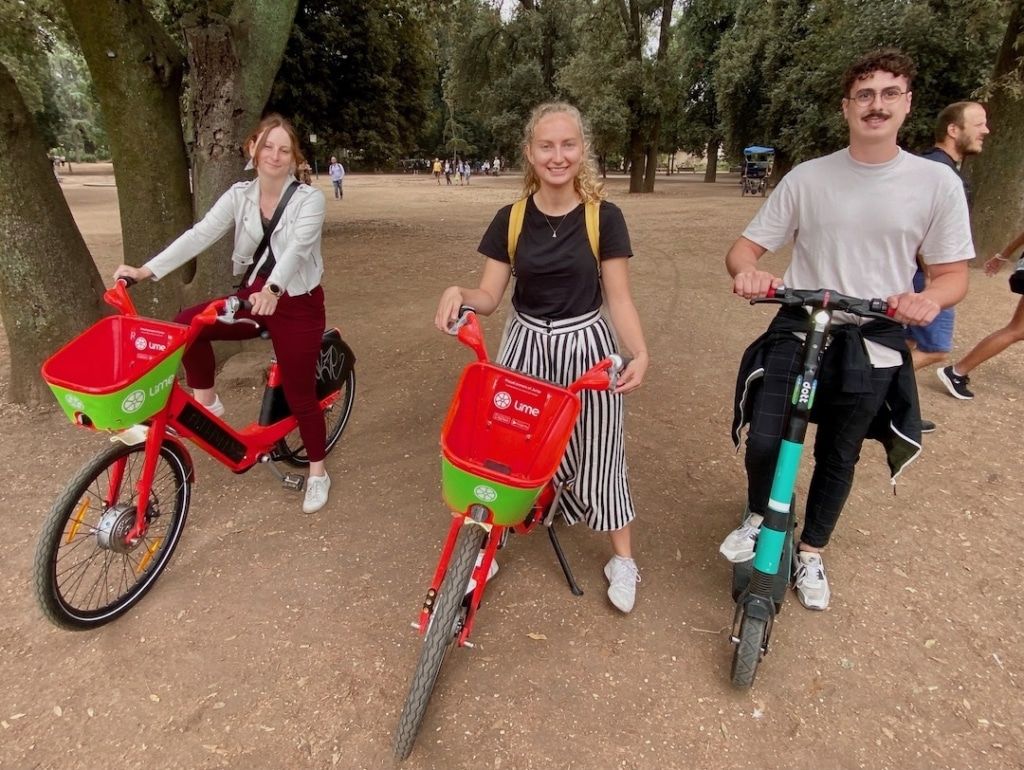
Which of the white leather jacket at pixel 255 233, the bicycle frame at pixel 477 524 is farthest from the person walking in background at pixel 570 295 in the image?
the white leather jacket at pixel 255 233

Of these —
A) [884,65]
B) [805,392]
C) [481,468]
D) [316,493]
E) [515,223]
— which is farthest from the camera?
[316,493]

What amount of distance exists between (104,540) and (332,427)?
180 cm

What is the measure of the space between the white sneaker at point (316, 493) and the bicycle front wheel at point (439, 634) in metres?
1.61

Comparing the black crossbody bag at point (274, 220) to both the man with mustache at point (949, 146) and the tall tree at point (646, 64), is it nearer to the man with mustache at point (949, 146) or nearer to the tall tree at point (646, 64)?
the man with mustache at point (949, 146)

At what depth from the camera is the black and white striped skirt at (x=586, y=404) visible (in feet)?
8.20

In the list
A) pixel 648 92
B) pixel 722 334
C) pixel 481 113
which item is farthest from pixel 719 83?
pixel 722 334

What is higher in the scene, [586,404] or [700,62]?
[700,62]

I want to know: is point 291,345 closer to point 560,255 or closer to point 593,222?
point 560,255

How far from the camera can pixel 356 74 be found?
1409cm

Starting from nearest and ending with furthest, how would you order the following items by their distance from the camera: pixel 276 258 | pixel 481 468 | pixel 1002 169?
1. pixel 481 468
2. pixel 276 258
3. pixel 1002 169

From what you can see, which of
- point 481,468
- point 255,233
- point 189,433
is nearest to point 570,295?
Answer: point 481,468

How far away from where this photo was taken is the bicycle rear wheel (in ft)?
12.7

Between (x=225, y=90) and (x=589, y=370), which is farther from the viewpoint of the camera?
(x=225, y=90)

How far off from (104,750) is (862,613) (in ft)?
9.69
